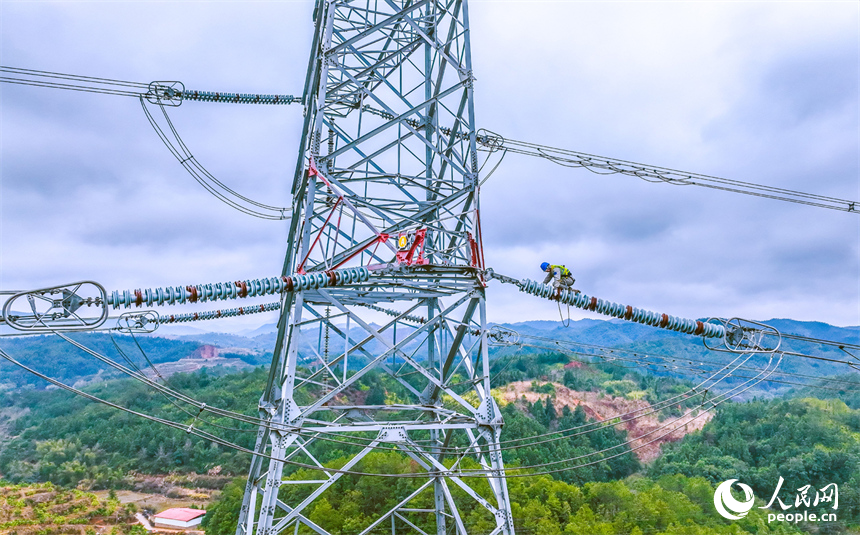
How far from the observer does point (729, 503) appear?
38125 millimetres

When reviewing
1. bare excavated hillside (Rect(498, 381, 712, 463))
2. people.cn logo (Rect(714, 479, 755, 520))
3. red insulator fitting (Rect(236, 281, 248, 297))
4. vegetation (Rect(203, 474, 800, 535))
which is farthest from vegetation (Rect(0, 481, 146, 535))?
red insulator fitting (Rect(236, 281, 248, 297))

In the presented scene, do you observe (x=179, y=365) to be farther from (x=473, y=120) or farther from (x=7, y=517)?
(x=473, y=120)

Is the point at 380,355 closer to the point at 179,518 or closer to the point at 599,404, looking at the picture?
the point at 179,518

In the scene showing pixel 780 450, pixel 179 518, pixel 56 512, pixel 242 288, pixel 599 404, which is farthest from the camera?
pixel 599 404

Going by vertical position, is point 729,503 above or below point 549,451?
below

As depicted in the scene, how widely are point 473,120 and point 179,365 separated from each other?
78472 millimetres

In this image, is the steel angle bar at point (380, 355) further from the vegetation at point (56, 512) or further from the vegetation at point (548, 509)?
the vegetation at point (56, 512)

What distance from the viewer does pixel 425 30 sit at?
12.4 metres

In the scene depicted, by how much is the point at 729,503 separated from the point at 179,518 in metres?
33.8

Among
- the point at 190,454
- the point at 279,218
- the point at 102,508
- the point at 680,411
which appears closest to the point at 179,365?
the point at 190,454

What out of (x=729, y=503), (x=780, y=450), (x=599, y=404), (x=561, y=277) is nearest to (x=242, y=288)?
(x=561, y=277)

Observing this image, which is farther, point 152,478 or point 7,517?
point 152,478

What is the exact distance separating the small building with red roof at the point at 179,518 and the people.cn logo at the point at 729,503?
3061 cm

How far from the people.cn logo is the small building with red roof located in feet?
100
